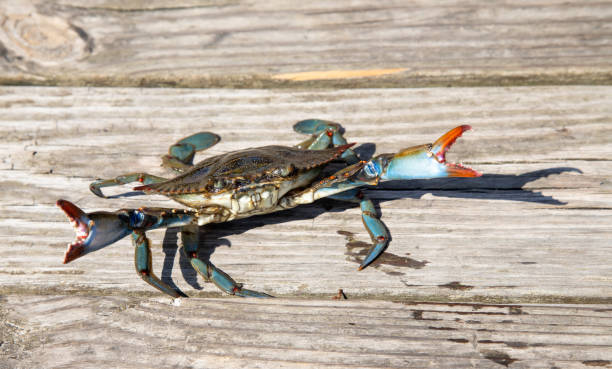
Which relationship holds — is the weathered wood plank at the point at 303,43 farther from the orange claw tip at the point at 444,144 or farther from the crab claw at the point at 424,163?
the orange claw tip at the point at 444,144

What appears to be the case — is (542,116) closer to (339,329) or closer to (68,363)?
(339,329)

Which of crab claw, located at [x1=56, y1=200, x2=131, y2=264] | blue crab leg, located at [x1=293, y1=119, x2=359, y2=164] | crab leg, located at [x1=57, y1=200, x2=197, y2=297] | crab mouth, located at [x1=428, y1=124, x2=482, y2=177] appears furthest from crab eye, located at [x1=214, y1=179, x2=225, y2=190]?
crab mouth, located at [x1=428, y1=124, x2=482, y2=177]

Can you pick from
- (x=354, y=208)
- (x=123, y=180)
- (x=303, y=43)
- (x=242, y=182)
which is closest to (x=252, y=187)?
(x=242, y=182)

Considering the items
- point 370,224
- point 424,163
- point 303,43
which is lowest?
point 370,224

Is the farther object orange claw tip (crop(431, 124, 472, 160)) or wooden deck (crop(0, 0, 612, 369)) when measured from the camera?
orange claw tip (crop(431, 124, 472, 160))

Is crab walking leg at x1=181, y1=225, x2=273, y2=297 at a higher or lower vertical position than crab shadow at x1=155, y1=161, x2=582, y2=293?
lower

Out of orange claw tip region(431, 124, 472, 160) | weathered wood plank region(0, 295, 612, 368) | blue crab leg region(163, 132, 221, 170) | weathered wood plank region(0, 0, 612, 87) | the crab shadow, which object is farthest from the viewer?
weathered wood plank region(0, 0, 612, 87)

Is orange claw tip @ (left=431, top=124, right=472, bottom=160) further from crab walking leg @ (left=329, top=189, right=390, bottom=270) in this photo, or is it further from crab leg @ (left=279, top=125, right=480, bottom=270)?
crab walking leg @ (left=329, top=189, right=390, bottom=270)

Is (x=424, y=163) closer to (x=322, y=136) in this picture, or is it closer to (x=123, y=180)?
(x=322, y=136)

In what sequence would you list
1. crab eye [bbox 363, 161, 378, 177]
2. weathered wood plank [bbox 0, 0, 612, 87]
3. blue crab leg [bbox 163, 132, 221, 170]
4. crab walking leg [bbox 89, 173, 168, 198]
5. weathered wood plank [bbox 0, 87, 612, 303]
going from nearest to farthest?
weathered wood plank [bbox 0, 87, 612, 303]
crab eye [bbox 363, 161, 378, 177]
crab walking leg [bbox 89, 173, 168, 198]
blue crab leg [bbox 163, 132, 221, 170]
weathered wood plank [bbox 0, 0, 612, 87]
